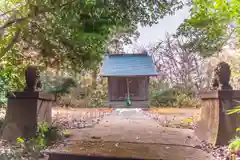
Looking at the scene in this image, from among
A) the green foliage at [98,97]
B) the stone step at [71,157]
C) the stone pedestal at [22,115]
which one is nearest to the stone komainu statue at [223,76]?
the stone step at [71,157]

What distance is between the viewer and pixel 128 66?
44.6ft

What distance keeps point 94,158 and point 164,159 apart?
90cm

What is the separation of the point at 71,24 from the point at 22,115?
1.69 m

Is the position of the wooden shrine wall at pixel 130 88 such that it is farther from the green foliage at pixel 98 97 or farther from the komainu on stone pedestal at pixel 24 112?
the komainu on stone pedestal at pixel 24 112

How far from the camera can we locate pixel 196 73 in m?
13.6

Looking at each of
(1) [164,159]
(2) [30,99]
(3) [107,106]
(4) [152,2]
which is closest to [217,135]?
(1) [164,159]

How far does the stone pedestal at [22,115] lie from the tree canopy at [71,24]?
85cm

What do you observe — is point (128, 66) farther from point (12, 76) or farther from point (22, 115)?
point (22, 115)

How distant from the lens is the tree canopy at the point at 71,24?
10.2 ft

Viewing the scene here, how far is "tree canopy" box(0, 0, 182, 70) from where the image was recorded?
3.11 metres

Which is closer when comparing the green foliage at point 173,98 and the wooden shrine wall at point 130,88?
the green foliage at point 173,98

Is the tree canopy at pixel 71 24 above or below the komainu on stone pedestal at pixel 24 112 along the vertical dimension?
above

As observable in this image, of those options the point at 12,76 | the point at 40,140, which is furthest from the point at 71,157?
the point at 12,76

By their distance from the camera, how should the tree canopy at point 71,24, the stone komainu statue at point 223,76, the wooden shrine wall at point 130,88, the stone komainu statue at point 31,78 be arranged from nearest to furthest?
the tree canopy at point 71,24
the stone komainu statue at point 223,76
the stone komainu statue at point 31,78
the wooden shrine wall at point 130,88
